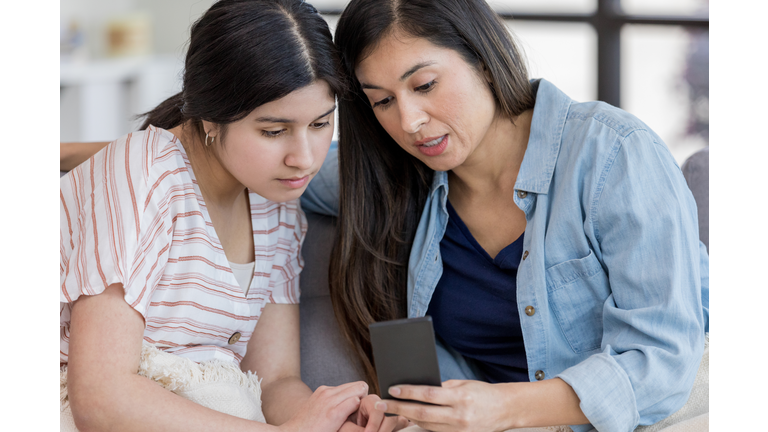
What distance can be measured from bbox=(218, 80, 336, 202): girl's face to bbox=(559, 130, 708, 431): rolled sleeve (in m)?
0.53

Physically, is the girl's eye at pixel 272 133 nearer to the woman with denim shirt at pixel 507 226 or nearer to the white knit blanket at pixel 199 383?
the woman with denim shirt at pixel 507 226

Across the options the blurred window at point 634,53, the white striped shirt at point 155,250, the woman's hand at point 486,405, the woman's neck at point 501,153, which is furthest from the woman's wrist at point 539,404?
the blurred window at point 634,53

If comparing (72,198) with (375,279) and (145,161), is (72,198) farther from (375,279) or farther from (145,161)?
(375,279)

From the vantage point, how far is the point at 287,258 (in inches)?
58.5

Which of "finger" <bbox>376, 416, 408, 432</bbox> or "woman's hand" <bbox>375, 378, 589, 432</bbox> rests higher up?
"woman's hand" <bbox>375, 378, 589, 432</bbox>

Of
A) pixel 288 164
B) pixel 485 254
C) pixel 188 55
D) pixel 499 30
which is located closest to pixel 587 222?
pixel 485 254

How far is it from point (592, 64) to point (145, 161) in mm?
3226

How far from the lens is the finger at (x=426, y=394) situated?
0.96 meters

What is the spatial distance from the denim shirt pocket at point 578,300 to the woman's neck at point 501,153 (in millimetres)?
236

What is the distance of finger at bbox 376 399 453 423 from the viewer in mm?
971

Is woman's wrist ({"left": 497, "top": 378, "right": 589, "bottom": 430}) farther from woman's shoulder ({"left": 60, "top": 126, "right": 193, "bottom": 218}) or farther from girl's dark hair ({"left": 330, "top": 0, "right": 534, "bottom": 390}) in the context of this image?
woman's shoulder ({"left": 60, "top": 126, "right": 193, "bottom": 218})

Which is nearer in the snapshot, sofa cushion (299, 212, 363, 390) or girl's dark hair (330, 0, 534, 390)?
girl's dark hair (330, 0, 534, 390)

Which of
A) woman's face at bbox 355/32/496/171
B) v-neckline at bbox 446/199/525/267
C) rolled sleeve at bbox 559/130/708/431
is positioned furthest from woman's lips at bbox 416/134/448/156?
rolled sleeve at bbox 559/130/708/431

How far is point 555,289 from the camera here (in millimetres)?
1233
